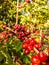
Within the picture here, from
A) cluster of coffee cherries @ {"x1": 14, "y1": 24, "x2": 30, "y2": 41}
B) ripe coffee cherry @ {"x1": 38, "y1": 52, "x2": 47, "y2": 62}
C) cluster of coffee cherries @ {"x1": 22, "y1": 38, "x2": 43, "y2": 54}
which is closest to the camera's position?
ripe coffee cherry @ {"x1": 38, "y1": 52, "x2": 47, "y2": 62}

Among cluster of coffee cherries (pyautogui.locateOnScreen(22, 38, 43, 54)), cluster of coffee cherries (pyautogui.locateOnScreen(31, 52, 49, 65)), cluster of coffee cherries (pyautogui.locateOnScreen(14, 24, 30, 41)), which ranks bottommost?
cluster of coffee cherries (pyautogui.locateOnScreen(14, 24, 30, 41))

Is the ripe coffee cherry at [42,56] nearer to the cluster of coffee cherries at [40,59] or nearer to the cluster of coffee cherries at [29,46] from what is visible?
the cluster of coffee cherries at [40,59]

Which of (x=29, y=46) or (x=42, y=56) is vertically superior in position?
(x=42, y=56)

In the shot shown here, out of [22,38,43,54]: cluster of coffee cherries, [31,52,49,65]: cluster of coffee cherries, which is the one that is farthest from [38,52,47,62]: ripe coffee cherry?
[22,38,43,54]: cluster of coffee cherries

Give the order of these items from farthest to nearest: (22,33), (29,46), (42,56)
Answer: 1. (22,33)
2. (29,46)
3. (42,56)

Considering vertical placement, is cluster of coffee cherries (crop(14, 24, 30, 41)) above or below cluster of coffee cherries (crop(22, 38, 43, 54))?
below

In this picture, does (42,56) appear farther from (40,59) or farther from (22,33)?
(22,33)

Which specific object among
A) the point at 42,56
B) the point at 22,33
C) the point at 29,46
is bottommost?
the point at 22,33

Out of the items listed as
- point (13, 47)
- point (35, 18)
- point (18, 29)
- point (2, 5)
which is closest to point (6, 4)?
point (2, 5)

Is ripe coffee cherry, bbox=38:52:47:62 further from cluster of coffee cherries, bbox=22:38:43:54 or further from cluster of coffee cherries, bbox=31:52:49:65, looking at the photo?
cluster of coffee cherries, bbox=22:38:43:54

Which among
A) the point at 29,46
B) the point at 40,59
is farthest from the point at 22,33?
the point at 40,59

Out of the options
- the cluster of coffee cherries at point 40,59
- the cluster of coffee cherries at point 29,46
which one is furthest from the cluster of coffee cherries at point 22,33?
the cluster of coffee cherries at point 40,59

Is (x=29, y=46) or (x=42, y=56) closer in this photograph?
(x=42, y=56)

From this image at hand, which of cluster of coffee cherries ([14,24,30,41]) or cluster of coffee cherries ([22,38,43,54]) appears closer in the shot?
cluster of coffee cherries ([22,38,43,54])
